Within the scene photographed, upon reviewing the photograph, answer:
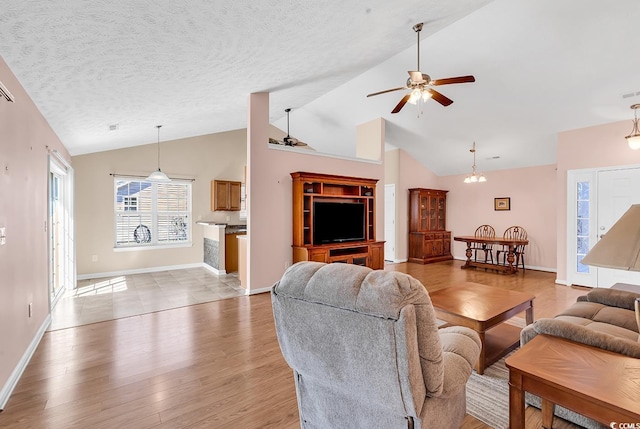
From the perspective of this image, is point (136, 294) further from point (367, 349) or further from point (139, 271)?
point (367, 349)

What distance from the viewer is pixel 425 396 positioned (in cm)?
119

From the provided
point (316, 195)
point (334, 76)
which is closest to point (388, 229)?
point (316, 195)

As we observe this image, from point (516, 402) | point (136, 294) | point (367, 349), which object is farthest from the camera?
point (136, 294)

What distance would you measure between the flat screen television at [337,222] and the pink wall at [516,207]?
3799 mm

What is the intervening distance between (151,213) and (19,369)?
4640mm

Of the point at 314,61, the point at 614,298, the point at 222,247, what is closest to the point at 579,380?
the point at 614,298

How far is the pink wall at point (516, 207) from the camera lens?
6680 millimetres

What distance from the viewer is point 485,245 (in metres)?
7.34

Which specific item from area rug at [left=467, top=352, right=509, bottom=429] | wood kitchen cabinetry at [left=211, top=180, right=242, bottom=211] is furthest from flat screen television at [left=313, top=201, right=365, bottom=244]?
area rug at [left=467, top=352, right=509, bottom=429]

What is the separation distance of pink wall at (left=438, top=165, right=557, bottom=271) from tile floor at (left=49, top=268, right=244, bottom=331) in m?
6.14

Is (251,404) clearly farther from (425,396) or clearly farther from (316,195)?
(316,195)

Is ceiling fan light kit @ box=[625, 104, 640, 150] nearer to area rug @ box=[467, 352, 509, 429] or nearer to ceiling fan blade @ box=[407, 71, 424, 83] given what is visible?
ceiling fan blade @ box=[407, 71, 424, 83]

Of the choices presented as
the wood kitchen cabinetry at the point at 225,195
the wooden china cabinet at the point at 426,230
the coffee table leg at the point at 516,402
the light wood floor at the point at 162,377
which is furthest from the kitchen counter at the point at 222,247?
the coffee table leg at the point at 516,402

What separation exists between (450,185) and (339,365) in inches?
→ 324
